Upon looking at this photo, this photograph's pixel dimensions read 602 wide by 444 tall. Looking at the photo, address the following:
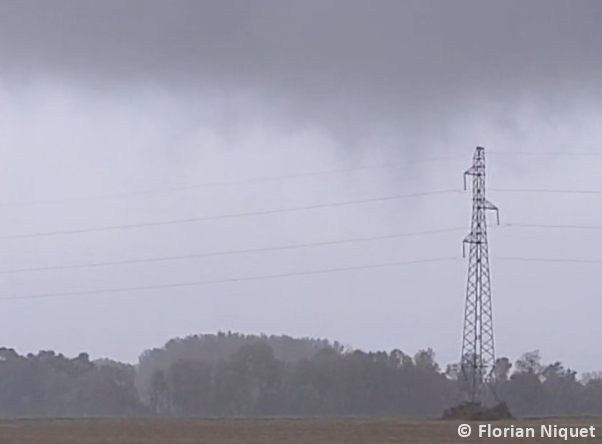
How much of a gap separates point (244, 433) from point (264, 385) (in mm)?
49018

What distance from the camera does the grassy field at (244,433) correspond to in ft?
157

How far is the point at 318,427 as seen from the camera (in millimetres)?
60344

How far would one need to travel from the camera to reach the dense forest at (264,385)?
98.3 meters

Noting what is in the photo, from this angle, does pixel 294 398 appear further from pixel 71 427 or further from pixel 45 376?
pixel 71 427

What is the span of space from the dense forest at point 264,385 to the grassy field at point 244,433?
32609mm

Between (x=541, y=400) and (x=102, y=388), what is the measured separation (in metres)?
39.6

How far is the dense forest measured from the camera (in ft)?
323

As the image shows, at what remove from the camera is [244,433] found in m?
54.0

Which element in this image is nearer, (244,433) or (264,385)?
(244,433)

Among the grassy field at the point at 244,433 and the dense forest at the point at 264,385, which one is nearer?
the grassy field at the point at 244,433

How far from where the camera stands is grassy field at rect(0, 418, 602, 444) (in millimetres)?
47938

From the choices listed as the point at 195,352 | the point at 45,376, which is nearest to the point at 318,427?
the point at 195,352

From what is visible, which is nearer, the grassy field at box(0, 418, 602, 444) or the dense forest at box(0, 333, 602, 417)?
the grassy field at box(0, 418, 602, 444)

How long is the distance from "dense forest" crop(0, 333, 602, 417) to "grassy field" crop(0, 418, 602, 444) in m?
32.6
